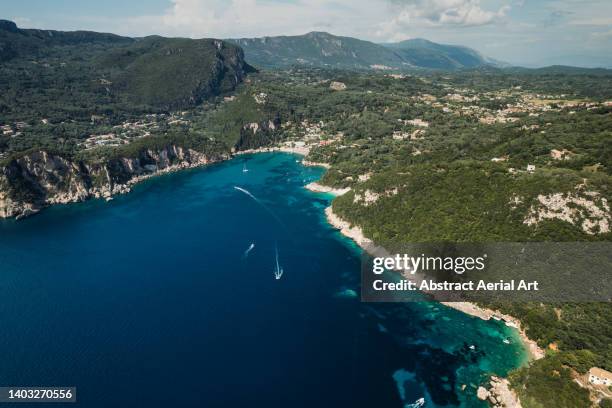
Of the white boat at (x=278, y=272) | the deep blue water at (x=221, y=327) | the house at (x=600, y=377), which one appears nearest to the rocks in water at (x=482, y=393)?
the deep blue water at (x=221, y=327)

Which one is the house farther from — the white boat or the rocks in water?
the white boat

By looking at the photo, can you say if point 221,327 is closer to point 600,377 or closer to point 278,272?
point 278,272

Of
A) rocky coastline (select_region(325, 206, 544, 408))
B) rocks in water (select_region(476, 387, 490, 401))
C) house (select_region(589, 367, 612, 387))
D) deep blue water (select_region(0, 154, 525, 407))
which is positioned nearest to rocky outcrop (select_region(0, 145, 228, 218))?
deep blue water (select_region(0, 154, 525, 407))

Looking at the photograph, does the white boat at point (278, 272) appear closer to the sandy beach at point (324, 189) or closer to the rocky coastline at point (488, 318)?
the rocky coastline at point (488, 318)

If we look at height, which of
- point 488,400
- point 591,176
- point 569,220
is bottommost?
point 488,400

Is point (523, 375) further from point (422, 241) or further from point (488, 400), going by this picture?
point (422, 241)

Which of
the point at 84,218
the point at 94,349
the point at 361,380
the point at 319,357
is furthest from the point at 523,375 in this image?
the point at 84,218

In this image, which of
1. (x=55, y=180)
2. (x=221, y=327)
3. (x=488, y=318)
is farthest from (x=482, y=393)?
(x=55, y=180)
